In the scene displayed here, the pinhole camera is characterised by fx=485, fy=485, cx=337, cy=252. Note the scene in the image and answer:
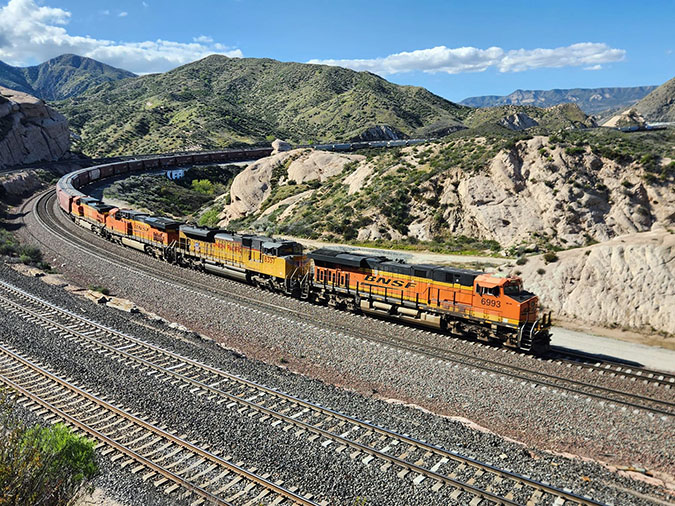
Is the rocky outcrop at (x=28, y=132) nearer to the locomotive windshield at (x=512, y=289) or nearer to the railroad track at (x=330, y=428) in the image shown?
the railroad track at (x=330, y=428)

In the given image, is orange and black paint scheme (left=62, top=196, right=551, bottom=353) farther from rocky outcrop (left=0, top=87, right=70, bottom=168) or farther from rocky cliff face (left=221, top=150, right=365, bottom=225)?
rocky outcrop (left=0, top=87, right=70, bottom=168)

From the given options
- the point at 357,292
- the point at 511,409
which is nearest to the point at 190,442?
the point at 511,409

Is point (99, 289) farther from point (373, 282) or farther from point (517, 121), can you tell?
point (517, 121)

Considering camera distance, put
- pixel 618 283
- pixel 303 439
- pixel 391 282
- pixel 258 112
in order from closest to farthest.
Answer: pixel 303 439 < pixel 391 282 < pixel 618 283 < pixel 258 112

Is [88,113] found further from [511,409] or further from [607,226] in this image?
[511,409]

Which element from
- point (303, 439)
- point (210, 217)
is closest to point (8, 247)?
point (210, 217)

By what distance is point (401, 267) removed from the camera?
2341cm

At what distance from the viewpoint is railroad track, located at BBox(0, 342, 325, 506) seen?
409 inches

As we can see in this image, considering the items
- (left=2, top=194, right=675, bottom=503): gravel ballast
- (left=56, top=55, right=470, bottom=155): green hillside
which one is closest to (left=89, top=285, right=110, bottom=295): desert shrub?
(left=2, top=194, right=675, bottom=503): gravel ballast

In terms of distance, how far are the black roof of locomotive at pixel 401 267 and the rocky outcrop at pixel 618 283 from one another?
736 cm

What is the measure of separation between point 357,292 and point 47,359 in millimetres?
13774

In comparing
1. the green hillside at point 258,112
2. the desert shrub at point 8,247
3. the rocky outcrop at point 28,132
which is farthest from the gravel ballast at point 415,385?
the green hillside at point 258,112

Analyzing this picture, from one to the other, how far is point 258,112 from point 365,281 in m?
158

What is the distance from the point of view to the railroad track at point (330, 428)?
35.1 feet
